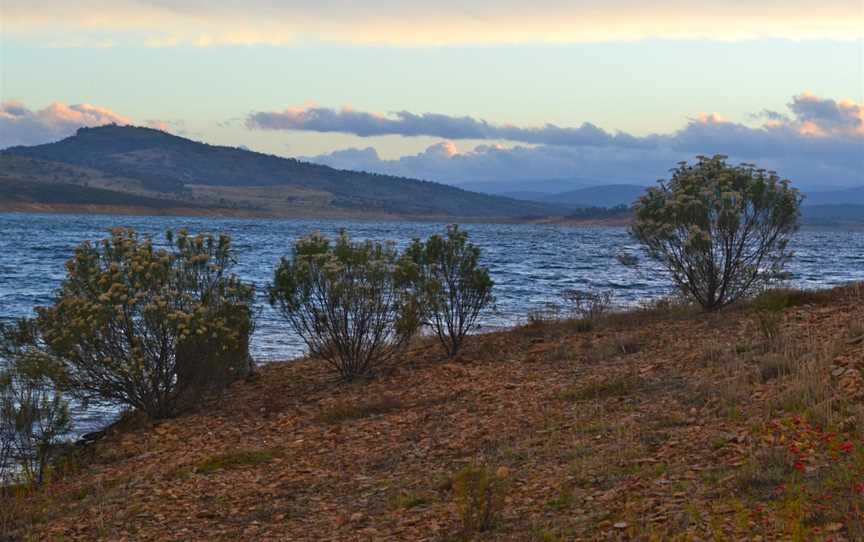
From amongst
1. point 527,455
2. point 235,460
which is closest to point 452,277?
point 235,460

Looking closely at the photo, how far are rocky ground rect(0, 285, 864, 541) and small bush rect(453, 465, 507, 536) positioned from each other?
0.02 metres

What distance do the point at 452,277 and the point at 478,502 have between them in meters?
9.37

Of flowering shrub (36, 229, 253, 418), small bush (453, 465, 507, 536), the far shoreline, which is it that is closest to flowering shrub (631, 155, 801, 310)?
flowering shrub (36, 229, 253, 418)

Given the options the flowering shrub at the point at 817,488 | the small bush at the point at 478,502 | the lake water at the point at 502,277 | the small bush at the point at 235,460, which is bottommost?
the lake water at the point at 502,277

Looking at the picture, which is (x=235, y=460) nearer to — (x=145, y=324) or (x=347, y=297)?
(x=145, y=324)

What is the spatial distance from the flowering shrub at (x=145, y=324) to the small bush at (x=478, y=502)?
240 inches

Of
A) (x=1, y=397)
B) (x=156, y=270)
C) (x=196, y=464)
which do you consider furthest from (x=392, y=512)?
(x=156, y=270)

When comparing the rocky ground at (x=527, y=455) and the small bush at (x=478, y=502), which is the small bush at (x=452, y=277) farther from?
the small bush at (x=478, y=502)

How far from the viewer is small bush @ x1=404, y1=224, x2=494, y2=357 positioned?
634 inches

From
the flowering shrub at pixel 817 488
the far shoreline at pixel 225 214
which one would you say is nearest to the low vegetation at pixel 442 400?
the flowering shrub at pixel 817 488

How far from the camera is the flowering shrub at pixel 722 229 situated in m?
18.1

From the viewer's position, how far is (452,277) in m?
16.4

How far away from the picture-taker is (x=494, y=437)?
32.4ft

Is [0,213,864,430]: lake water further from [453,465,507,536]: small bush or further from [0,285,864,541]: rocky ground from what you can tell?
[453,465,507,536]: small bush
